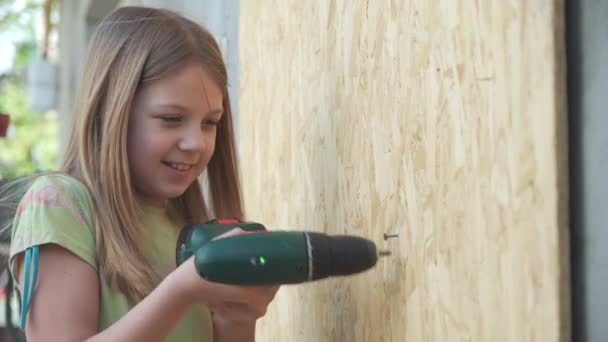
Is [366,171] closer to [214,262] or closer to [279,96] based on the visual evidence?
[214,262]

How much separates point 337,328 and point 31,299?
2.05 ft

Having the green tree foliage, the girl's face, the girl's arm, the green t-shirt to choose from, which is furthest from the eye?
the green tree foliage

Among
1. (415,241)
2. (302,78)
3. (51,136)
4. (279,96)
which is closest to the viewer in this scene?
(415,241)

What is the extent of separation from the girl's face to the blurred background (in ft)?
0.95

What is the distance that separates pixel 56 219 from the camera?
1.42 metres

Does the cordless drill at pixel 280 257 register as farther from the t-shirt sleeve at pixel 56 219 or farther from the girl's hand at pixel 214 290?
the t-shirt sleeve at pixel 56 219

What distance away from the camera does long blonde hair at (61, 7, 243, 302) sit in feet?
4.91

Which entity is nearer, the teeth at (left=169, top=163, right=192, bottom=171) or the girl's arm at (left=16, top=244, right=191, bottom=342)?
the girl's arm at (left=16, top=244, right=191, bottom=342)

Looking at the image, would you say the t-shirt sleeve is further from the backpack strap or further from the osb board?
the osb board

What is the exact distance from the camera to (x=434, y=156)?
126 centimetres

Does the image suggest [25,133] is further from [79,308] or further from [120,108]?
[79,308]

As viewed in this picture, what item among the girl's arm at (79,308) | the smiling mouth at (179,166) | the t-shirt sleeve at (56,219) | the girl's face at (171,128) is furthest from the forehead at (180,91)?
the girl's arm at (79,308)

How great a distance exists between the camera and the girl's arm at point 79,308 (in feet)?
4.31

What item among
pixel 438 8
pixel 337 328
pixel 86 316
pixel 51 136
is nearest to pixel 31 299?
pixel 86 316
